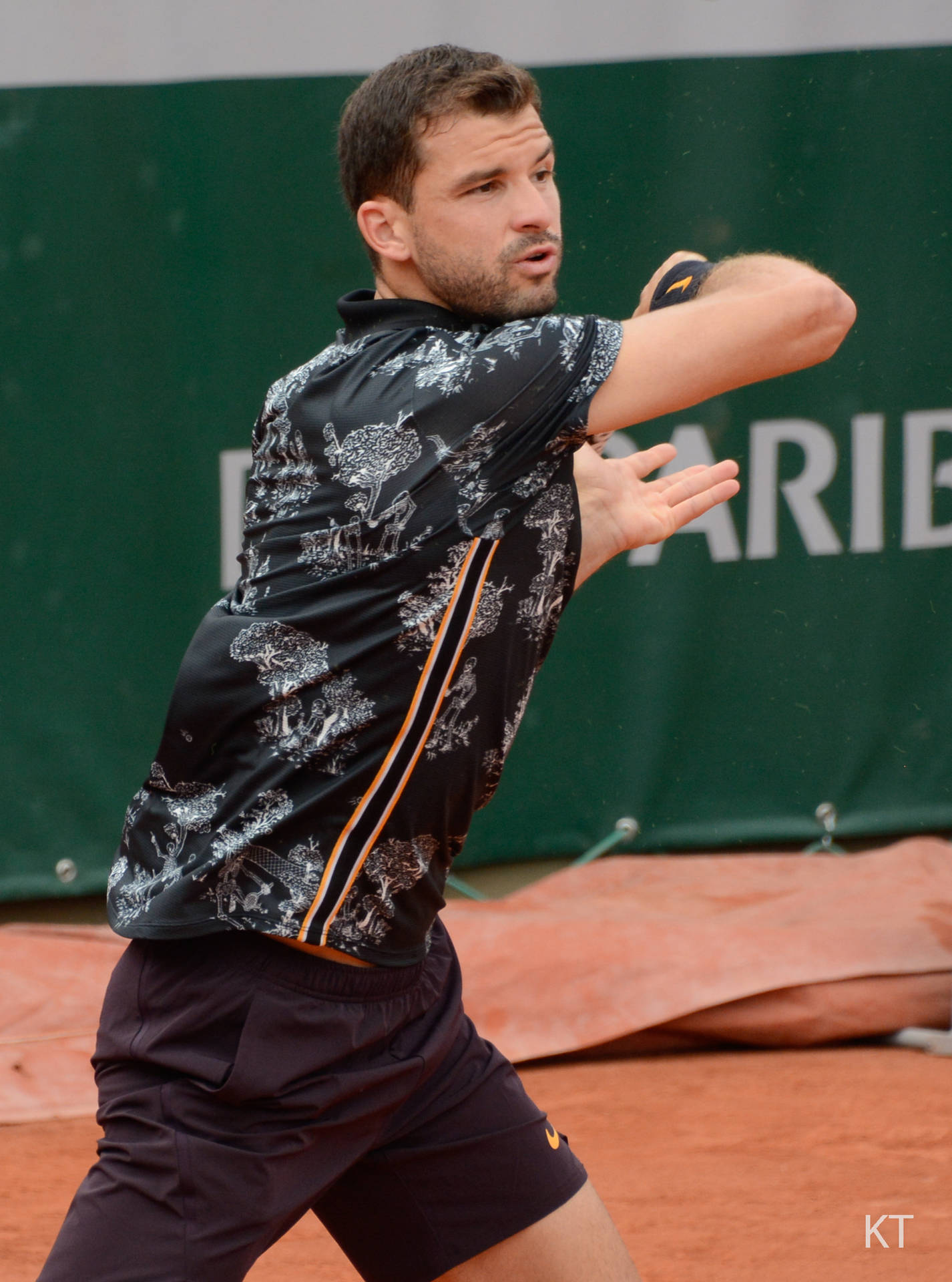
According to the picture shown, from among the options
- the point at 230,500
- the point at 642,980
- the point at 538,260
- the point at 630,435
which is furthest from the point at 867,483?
the point at 538,260

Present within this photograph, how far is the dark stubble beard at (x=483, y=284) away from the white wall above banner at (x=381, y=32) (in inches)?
93.6

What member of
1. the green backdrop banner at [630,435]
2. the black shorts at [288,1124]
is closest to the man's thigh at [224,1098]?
the black shorts at [288,1124]

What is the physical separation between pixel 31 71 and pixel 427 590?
268cm

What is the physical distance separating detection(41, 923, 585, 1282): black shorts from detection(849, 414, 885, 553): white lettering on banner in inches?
107

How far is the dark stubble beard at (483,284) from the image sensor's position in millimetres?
1830

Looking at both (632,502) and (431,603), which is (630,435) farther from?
(431,603)

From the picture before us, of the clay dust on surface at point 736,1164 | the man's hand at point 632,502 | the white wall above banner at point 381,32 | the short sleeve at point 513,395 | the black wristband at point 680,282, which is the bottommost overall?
the clay dust on surface at point 736,1164

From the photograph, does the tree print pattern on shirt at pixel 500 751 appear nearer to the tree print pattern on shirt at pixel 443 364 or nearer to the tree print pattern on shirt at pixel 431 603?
the tree print pattern on shirt at pixel 431 603

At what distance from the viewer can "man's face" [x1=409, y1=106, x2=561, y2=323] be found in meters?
1.83

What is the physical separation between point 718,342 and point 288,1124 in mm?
898

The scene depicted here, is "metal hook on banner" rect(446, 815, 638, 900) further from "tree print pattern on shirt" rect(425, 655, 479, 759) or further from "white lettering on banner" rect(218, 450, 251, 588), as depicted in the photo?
"tree print pattern on shirt" rect(425, 655, 479, 759)

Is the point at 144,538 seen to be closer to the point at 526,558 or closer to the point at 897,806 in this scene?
the point at 897,806

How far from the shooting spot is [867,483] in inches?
Answer: 174

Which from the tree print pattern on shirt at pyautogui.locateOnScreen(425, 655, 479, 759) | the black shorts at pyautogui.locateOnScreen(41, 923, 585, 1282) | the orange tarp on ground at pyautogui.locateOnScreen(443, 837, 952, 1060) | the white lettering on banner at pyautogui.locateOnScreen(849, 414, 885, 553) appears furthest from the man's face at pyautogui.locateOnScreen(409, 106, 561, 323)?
the white lettering on banner at pyautogui.locateOnScreen(849, 414, 885, 553)
